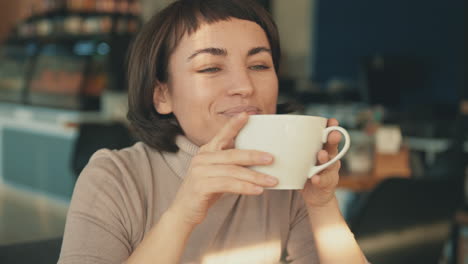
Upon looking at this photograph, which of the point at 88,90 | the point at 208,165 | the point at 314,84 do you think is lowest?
the point at 314,84

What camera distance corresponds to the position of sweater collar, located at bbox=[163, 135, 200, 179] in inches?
39.3

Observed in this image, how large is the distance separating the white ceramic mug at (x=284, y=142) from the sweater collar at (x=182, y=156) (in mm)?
318

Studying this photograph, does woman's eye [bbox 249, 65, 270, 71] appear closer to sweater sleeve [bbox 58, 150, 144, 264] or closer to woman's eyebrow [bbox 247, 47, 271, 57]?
woman's eyebrow [bbox 247, 47, 271, 57]

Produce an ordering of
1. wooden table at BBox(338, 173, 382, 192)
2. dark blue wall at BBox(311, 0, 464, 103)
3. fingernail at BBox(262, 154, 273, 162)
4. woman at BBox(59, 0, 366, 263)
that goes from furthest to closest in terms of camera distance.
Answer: dark blue wall at BBox(311, 0, 464, 103) < wooden table at BBox(338, 173, 382, 192) < woman at BBox(59, 0, 366, 263) < fingernail at BBox(262, 154, 273, 162)

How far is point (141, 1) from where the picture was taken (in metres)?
8.22

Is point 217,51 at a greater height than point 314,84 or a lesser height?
greater

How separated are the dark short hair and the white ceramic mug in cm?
34

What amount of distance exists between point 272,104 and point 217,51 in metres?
0.14

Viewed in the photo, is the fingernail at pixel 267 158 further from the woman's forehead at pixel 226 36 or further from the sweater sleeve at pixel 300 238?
the sweater sleeve at pixel 300 238

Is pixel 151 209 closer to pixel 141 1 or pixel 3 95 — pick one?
pixel 3 95

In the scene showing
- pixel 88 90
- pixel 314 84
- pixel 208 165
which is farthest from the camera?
pixel 314 84

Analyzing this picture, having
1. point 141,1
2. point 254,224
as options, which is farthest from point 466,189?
point 141,1

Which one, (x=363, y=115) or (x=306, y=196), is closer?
(x=306, y=196)

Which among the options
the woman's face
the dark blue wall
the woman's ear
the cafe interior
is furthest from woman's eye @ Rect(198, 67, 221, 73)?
the dark blue wall
